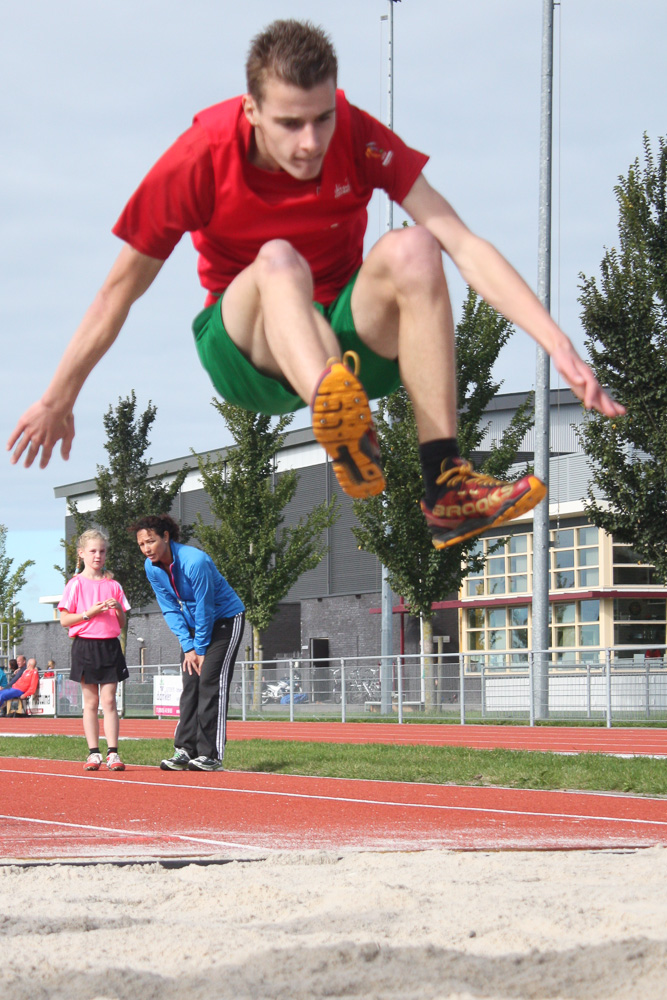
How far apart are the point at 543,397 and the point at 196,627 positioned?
15.5 feet

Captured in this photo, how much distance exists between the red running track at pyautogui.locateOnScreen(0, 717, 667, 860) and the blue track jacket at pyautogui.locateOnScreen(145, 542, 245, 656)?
3.81 ft

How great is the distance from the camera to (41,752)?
12.7 metres

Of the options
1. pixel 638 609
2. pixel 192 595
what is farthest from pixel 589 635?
pixel 192 595

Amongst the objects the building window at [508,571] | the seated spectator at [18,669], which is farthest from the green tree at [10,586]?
the building window at [508,571]

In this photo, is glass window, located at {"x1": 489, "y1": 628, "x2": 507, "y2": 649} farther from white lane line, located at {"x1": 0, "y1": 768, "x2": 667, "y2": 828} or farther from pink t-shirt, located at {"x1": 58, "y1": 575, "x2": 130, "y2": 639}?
white lane line, located at {"x1": 0, "y1": 768, "x2": 667, "y2": 828}

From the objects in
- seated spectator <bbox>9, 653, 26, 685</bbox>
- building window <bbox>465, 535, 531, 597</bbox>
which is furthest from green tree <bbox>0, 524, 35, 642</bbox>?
building window <bbox>465, 535, 531, 597</bbox>

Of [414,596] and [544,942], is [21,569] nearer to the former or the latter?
[414,596]

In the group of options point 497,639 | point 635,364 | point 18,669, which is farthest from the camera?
point 497,639

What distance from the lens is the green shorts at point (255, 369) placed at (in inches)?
129

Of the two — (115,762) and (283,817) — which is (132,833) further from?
(115,762)

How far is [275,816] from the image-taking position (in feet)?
23.6

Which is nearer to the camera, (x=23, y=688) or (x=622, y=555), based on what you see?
(x=23, y=688)

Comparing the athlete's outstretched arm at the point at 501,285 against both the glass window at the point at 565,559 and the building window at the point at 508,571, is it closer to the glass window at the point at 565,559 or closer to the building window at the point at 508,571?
the building window at the point at 508,571

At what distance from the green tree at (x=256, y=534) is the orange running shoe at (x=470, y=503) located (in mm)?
15216
